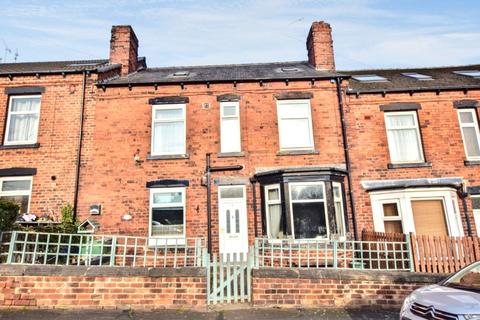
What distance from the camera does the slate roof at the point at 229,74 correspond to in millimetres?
12627

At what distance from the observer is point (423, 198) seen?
11.1 metres

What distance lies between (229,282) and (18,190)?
9.20 metres

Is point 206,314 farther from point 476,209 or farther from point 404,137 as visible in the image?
point 476,209

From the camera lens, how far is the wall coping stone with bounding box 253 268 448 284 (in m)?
6.86

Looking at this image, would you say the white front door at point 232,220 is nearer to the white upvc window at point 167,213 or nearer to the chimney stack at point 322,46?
the white upvc window at point 167,213

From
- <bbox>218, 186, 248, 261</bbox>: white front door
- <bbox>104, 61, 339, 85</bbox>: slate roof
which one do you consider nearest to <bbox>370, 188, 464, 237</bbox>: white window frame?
<bbox>218, 186, 248, 261</bbox>: white front door

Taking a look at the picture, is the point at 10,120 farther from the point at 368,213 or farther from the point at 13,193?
the point at 368,213

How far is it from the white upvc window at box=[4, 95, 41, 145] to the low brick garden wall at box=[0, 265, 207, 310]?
712 centimetres

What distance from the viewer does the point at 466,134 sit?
12305 mm

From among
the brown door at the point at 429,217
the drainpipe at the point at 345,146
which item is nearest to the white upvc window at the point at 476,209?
the brown door at the point at 429,217

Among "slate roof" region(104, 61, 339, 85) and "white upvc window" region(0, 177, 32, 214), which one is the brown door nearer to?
"slate roof" region(104, 61, 339, 85)

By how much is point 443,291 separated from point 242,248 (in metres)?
7.12

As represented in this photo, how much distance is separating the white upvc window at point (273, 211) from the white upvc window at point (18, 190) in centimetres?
854

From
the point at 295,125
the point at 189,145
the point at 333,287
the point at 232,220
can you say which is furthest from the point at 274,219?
the point at 333,287
